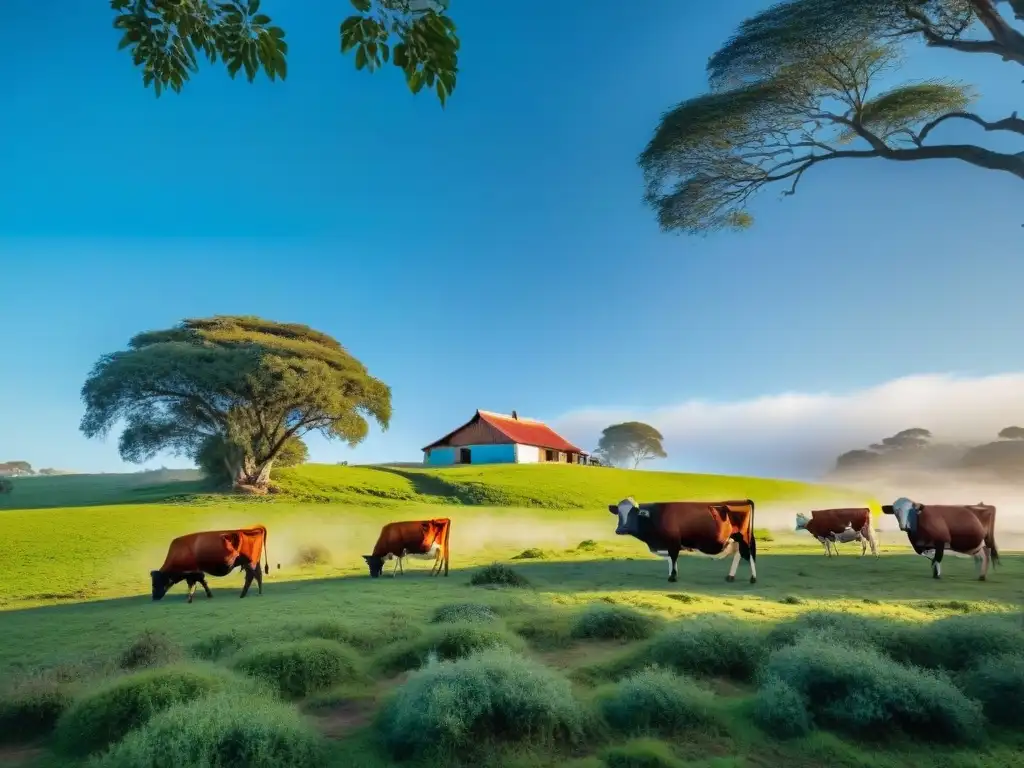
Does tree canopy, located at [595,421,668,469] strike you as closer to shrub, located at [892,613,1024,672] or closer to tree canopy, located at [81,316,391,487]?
tree canopy, located at [81,316,391,487]

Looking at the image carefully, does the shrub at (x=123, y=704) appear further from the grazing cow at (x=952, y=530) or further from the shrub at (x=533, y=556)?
the grazing cow at (x=952, y=530)

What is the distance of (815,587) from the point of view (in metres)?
14.1

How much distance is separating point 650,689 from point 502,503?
3201cm

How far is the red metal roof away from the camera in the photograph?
59184 mm

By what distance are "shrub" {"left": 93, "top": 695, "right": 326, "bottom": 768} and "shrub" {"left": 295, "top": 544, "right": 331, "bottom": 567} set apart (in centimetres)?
1776

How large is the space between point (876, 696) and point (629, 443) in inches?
3348

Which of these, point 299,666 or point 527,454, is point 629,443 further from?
point 299,666

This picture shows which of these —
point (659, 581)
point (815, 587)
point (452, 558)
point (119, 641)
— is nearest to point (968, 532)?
point (815, 587)

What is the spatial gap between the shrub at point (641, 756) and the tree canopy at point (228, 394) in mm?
31173

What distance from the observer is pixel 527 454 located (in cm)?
5847

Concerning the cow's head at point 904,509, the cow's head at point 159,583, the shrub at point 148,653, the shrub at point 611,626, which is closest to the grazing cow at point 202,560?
the cow's head at point 159,583

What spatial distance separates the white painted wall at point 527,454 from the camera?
56844 mm

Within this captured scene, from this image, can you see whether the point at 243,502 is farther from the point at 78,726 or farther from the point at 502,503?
the point at 78,726

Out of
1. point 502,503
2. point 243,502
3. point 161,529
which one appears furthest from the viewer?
point 502,503
